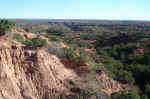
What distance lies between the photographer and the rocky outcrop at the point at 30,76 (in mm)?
12617

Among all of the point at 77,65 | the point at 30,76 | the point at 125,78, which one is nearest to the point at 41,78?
the point at 30,76

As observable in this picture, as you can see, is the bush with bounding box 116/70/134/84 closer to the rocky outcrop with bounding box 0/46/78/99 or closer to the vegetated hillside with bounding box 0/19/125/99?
the vegetated hillside with bounding box 0/19/125/99

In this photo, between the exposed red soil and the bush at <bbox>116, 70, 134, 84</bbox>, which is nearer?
the exposed red soil

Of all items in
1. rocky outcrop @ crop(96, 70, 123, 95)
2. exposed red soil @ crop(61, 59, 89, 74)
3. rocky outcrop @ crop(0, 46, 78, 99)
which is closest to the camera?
rocky outcrop @ crop(0, 46, 78, 99)

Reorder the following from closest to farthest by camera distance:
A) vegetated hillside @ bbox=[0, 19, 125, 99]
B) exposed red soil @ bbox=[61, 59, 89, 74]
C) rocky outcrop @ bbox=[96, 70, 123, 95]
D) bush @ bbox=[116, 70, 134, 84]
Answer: vegetated hillside @ bbox=[0, 19, 125, 99] → rocky outcrop @ bbox=[96, 70, 123, 95] → exposed red soil @ bbox=[61, 59, 89, 74] → bush @ bbox=[116, 70, 134, 84]

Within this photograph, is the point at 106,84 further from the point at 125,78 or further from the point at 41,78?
the point at 41,78

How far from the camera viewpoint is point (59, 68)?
53.5 feet

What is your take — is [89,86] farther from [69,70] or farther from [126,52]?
[126,52]

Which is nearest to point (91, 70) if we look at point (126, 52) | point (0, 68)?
point (0, 68)

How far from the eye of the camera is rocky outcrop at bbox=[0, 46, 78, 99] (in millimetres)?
12617

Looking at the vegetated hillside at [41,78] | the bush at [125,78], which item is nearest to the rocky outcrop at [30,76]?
the vegetated hillside at [41,78]

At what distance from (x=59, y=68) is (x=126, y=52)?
70.3 feet

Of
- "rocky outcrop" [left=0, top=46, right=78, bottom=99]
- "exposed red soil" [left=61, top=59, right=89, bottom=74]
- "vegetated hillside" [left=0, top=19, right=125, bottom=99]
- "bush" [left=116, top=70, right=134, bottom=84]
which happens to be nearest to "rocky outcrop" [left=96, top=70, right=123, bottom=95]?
"vegetated hillside" [left=0, top=19, right=125, bottom=99]

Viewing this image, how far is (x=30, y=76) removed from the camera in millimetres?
14070
